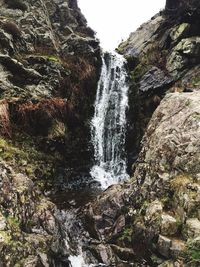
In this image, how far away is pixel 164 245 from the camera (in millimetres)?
10984

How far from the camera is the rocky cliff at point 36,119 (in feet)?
37.7

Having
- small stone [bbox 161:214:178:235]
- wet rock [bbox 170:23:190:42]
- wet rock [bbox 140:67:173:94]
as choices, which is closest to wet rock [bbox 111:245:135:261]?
small stone [bbox 161:214:178:235]

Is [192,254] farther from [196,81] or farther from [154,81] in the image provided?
[154,81]

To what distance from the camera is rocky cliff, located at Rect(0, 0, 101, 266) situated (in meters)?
11.5

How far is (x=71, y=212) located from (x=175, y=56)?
1603cm

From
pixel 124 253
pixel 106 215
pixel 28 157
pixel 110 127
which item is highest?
pixel 110 127

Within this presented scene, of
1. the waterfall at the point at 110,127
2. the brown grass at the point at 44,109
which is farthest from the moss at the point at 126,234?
the brown grass at the point at 44,109

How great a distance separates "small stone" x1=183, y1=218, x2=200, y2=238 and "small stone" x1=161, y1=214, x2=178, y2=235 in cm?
46

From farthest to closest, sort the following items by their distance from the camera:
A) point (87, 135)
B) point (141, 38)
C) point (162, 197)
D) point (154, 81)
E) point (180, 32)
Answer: point (141, 38), point (180, 32), point (154, 81), point (87, 135), point (162, 197)

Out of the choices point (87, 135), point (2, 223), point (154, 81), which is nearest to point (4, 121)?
point (87, 135)

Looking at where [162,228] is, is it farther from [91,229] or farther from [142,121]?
[142,121]

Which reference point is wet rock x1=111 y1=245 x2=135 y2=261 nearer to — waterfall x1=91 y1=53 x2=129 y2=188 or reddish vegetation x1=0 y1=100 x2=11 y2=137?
waterfall x1=91 y1=53 x2=129 y2=188

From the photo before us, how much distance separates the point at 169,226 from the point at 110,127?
13.8 metres

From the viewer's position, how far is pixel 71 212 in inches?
632
